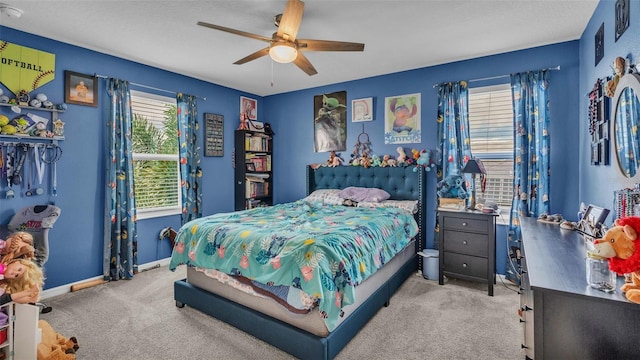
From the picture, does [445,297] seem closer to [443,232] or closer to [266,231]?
[443,232]

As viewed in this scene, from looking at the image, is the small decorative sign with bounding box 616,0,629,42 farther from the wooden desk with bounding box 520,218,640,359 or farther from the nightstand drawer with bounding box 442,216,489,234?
the nightstand drawer with bounding box 442,216,489,234

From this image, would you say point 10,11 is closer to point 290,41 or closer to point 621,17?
point 290,41

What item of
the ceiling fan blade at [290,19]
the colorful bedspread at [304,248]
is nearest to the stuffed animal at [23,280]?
the colorful bedspread at [304,248]

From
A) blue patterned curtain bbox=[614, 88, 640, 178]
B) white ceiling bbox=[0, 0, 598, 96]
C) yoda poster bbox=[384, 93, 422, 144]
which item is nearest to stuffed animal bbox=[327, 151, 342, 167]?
yoda poster bbox=[384, 93, 422, 144]

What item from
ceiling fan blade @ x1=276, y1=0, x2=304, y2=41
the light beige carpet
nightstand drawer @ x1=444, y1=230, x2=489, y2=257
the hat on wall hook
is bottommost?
the light beige carpet

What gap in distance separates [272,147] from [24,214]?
3.36 meters

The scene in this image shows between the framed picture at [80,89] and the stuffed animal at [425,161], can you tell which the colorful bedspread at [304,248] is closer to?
the stuffed animal at [425,161]

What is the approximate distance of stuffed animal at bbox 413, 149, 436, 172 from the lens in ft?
12.6

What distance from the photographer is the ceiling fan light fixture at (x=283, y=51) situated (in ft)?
7.38

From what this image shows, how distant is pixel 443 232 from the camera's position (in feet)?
11.1

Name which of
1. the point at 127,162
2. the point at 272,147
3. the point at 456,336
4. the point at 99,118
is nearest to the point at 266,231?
the point at 456,336

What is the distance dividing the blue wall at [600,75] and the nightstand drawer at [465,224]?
87 cm

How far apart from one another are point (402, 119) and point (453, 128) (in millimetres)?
700

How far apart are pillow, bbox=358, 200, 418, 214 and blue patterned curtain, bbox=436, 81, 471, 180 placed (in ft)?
1.68
